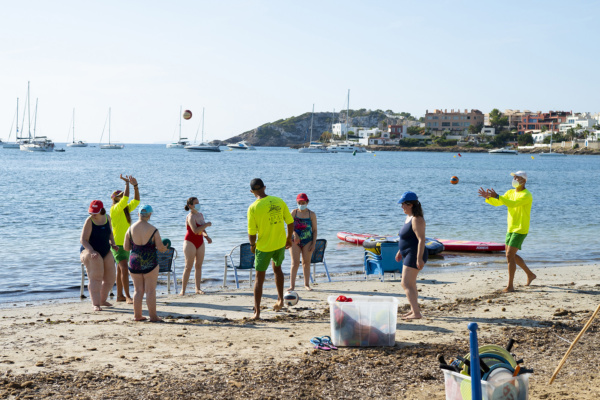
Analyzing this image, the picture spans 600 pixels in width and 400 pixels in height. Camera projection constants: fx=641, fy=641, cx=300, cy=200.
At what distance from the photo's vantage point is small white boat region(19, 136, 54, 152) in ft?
419

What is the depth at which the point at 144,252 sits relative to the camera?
8211mm

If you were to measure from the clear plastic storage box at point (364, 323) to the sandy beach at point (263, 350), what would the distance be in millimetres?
133

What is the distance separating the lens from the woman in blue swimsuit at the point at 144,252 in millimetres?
8156

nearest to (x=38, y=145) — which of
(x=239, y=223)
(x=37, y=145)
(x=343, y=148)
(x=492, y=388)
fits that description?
(x=37, y=145)

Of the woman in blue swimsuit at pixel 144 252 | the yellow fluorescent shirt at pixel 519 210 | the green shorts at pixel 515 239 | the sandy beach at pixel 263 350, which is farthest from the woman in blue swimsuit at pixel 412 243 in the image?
the woman in blue swimsuit at pixel 144 252

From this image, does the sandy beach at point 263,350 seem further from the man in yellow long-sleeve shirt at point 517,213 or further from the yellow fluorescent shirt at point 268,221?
the yellow fluorescent shirt at point 268,221

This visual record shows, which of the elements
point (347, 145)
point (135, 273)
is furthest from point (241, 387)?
point (347, 145)

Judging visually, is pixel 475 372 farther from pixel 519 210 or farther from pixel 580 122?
pixel 580 122

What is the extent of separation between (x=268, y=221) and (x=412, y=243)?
1.87 meters

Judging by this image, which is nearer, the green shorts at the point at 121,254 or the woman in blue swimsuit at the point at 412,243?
the woman in blue swimsuit at the point at 412,243

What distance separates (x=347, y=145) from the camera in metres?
160

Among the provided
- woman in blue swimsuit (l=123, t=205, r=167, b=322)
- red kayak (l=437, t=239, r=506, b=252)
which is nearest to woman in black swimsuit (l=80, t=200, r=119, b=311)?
woman in blue swimsuit (l=123, t=205, r=167, b=322)

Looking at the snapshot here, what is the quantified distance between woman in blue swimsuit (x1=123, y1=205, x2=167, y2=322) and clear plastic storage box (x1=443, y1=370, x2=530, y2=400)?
14.2 ft

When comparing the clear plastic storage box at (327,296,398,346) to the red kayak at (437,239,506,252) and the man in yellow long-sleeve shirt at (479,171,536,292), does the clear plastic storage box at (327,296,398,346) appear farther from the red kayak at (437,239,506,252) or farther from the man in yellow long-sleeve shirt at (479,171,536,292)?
the red kayak at (437,239,506,252)
